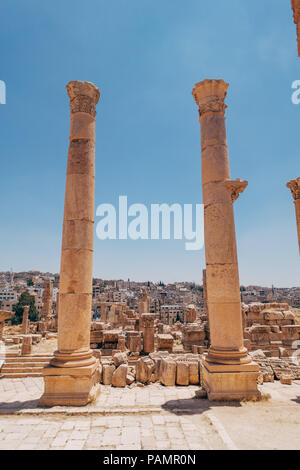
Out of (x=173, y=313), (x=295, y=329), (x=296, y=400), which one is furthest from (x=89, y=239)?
(x=173, y=313)

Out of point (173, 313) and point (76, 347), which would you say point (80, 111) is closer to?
point (76, 347)

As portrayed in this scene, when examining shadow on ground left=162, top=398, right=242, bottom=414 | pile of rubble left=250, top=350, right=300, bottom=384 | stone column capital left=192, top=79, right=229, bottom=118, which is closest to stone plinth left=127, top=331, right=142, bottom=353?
pile of rubble left=250, top=350, right=300, bottom=384

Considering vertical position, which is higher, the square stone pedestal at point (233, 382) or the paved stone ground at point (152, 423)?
the square stone pedestal at point (233, 382)

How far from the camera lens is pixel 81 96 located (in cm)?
892

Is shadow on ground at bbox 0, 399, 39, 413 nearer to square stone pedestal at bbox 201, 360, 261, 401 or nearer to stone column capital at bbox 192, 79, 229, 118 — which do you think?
square stone pedestal at bbox 201, 360, 261, 401

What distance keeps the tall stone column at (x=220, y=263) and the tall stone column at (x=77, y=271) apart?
3279 mm

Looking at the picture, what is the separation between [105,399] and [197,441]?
136 inches

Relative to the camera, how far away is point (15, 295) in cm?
9706

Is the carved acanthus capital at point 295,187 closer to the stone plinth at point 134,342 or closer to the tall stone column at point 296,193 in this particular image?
the tall stone column at point 296,193

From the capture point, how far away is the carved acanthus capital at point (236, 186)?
821 cm

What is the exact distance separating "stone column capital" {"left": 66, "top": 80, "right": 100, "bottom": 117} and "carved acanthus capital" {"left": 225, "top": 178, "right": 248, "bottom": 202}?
4.82 m

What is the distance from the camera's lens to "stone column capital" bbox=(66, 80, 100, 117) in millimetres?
8898

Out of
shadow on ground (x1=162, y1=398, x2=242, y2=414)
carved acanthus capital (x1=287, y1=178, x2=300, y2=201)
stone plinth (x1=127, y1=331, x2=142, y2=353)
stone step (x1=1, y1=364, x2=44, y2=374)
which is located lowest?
stone step (x1=1, y1=364, x2=44, y2=374)

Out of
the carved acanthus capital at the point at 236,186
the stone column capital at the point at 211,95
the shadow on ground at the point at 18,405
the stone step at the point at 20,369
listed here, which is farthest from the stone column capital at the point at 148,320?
the stone column capital at the point at 211,95
